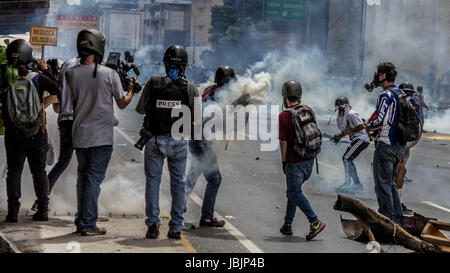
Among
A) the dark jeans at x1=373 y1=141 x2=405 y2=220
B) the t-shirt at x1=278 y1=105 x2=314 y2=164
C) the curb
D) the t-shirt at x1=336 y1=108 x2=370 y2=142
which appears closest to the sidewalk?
the curb

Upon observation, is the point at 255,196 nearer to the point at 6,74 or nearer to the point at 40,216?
the point at 40,216

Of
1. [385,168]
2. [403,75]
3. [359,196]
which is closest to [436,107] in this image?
[403,75]

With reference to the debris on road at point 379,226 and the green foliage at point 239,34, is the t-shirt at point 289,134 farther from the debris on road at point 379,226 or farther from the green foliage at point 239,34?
the green foliage at point 239,34

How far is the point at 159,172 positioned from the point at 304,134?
1.63m

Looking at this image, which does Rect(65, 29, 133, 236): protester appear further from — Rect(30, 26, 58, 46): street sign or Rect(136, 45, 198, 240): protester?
Rect(30, 26, 58, 46): street sign

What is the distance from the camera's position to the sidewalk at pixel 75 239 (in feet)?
21.8

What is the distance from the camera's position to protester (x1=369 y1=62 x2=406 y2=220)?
8359 millimetres

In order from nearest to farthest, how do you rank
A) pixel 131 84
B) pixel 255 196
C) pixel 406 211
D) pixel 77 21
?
1. pixel 131 84
2. pixel 406 211
3. pixel 255 196
4. pixel 77 21

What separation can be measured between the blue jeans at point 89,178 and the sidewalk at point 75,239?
0.21 metres

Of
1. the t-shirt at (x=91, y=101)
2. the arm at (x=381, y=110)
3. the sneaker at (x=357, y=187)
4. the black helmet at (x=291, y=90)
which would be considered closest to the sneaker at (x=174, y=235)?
the t-shirt at (x=91, y=101)

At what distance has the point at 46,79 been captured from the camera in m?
7.68

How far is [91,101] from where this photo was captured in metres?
7.12

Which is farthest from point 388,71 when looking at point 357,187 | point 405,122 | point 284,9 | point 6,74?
point 284,9
